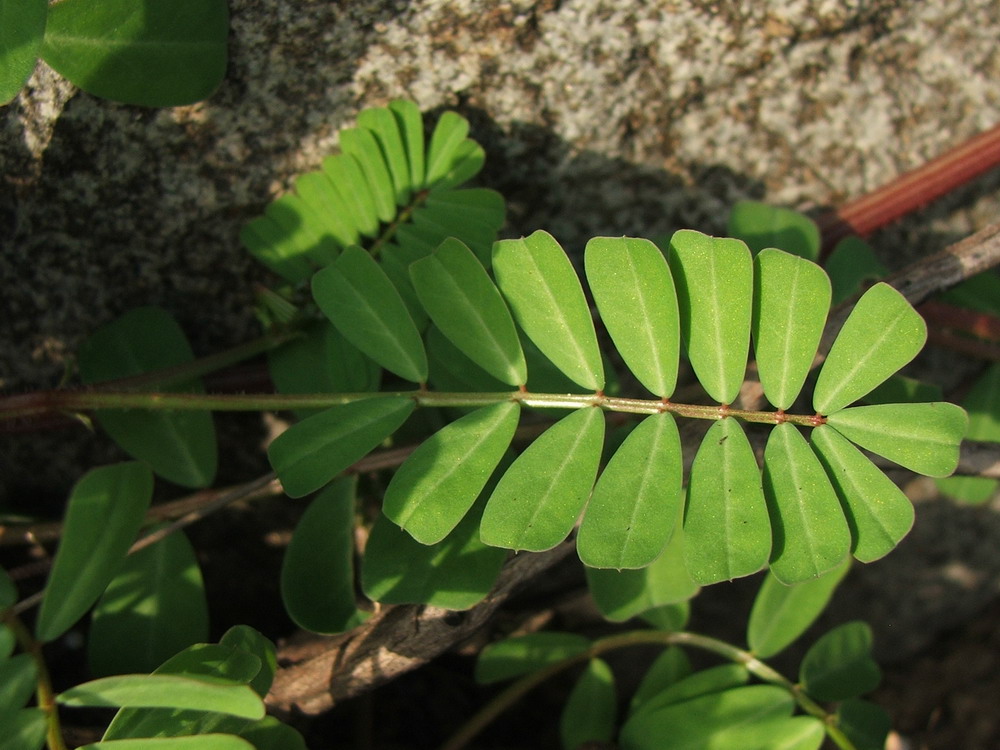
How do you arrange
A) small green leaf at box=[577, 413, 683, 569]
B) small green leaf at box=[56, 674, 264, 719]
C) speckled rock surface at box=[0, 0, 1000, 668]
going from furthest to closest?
1. speckled rock surface at box=[0, 0, 1000, 668]
2. small green leaf at box=[577, 413, 683, 569]
3. small green leaf at box=[56, 674, 264, 719]

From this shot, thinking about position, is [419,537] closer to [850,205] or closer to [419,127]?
[419,127]

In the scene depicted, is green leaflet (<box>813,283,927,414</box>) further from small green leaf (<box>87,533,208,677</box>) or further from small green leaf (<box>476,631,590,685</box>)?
small green leaf (<box>87,533,208,677</box>)

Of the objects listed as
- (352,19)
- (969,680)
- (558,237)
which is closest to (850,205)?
(558,237)

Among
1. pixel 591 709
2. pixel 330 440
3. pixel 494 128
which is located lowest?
pixel 591 709

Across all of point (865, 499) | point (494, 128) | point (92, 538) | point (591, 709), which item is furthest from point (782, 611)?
point (92, 538)

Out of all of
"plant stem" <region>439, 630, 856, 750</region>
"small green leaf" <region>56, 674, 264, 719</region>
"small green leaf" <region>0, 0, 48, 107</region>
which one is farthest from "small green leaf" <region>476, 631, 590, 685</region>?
"small green leaf" <region>0, 0, 48, 107</region>

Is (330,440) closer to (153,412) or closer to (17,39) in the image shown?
(153,412)
